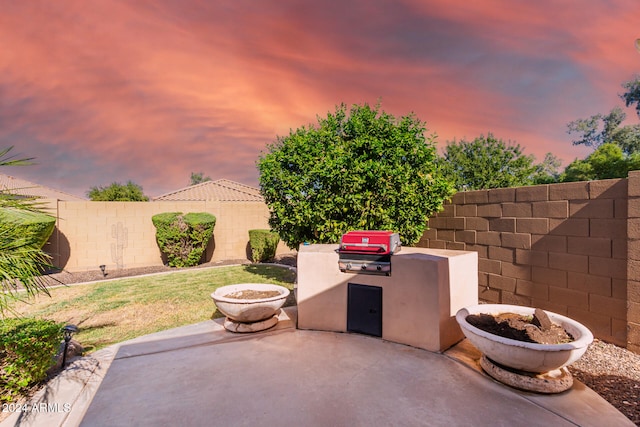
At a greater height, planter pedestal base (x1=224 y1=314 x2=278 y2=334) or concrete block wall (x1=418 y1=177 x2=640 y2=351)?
concrete block wall (x1=418 y1=177 x2=640 y2=351)

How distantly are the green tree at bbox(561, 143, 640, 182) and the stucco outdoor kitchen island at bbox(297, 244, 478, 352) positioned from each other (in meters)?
23.9

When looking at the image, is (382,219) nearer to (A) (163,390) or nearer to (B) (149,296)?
(A) (163,390)

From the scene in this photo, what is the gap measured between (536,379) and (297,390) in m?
2.44

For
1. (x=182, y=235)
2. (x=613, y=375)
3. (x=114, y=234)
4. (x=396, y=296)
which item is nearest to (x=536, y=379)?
(x=613, y=375)

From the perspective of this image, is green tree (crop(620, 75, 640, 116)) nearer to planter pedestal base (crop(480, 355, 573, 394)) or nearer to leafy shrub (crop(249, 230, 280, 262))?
leafy shrub (crop(249, 230, 280, 262))

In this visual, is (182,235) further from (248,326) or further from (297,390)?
(297,390)

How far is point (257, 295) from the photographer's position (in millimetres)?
4805

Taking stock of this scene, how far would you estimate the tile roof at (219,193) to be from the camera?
24.9 m

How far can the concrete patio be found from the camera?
2.43 metres

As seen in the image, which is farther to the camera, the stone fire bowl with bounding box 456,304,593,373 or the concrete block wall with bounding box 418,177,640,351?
the concrete block wall with bounding box 418,177,640,351

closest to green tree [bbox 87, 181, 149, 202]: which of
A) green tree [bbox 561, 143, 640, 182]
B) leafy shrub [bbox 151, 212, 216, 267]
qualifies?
leafy shrub [bbox 151, 212, 216, 267]

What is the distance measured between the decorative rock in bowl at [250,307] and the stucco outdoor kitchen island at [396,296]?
464 mm

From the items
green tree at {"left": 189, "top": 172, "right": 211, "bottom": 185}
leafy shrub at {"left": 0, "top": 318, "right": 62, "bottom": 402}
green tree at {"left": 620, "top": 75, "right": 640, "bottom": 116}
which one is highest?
green tree at {"left": 620, "top": 75, "right": 640, "bottom": 116}

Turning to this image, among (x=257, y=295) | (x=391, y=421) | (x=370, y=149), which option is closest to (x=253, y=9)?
(x=370, y=149)
